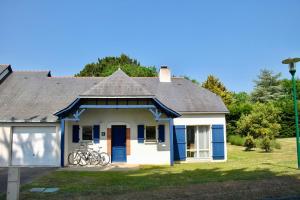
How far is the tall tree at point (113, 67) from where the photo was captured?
43.6 meters

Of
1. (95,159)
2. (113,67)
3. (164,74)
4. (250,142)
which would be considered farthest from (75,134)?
(113,67)

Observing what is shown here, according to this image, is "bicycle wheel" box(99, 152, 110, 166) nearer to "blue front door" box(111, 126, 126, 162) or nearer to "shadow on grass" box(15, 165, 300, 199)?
"blue front door" box(111, 126, 126, 162)

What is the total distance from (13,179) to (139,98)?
924cm

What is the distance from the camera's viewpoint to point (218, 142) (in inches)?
757

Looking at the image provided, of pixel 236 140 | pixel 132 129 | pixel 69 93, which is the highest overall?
pixel 69 93

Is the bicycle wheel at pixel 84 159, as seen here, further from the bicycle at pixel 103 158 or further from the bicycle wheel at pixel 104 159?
the bicycle wheel at pixel 104 159

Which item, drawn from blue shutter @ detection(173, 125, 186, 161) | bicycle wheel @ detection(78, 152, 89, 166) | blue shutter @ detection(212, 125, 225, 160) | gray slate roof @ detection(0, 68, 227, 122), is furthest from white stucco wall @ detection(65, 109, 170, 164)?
blue shutter @ detection(212, 125, 225, 160)

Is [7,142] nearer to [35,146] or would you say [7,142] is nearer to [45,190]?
[35,146]

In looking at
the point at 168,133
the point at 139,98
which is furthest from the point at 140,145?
the point at 139,98

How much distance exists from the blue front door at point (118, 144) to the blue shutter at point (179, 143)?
342 cm

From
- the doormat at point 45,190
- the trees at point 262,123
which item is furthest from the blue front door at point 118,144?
the trees at point 262,123

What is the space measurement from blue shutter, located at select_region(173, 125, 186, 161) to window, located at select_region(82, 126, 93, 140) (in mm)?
5301

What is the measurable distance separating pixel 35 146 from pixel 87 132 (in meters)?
3.03

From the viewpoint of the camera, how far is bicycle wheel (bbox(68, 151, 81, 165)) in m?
17.2
